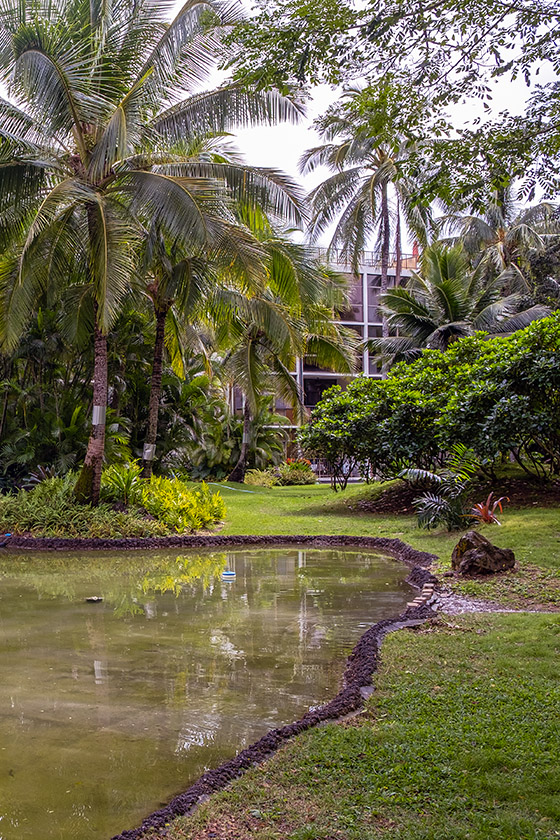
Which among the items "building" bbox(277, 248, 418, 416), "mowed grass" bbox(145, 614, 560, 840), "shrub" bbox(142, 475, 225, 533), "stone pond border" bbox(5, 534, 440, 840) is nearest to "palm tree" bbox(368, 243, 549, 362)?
"shrub" bbox(142, 475, 225, 533)

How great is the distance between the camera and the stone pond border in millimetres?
3508

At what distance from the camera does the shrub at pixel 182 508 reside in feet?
46.0

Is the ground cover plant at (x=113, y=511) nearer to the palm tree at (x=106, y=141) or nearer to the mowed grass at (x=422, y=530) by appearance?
the palm tree at (x=106, y=141)

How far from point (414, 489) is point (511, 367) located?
4256 millimetres

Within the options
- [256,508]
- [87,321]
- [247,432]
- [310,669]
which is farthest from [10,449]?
[310,669]

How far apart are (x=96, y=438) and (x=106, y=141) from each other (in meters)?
5.09

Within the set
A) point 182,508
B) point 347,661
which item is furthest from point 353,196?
point 347,661

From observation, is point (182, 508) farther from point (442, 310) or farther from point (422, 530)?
point (442, 310)

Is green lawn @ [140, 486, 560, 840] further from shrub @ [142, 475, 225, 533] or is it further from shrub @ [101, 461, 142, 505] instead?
shrub @ [101, 461, 142, 505]

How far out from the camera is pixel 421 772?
3469 millimetres

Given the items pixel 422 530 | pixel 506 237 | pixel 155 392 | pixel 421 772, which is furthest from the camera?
pixel 506 237

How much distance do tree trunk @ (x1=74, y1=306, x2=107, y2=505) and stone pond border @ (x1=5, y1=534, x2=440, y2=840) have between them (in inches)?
53.5

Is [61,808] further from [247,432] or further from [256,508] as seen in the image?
[247,432]

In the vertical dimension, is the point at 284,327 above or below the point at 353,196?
below
